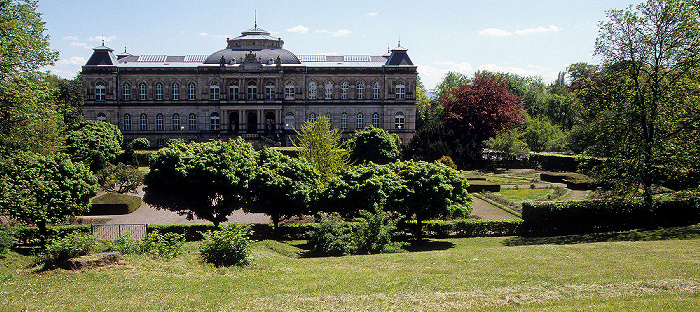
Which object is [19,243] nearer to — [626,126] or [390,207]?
[390,207]

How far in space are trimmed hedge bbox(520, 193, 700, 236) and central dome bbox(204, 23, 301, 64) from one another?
1883 inches

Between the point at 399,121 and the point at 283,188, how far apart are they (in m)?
45.5

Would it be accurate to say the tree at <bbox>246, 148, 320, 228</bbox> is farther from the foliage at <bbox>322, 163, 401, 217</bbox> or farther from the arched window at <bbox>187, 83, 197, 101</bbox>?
the arched window at <bbox>187, 83, 197, 101</bbox>

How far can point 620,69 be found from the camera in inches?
1117

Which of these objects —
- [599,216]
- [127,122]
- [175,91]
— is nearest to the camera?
[599,216]

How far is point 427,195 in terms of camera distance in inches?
1030

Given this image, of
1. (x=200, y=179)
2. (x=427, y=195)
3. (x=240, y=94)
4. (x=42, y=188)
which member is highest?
(x=240, y=94)

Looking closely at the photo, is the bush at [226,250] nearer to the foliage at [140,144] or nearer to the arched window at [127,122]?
the foliage at [140,144]

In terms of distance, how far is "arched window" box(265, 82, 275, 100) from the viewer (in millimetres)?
69500

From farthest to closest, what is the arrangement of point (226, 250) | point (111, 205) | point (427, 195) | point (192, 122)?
point (192, 122) < point (111, 205) < point (427, 195) < point (226, 250)

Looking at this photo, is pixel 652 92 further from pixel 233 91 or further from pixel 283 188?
pixel 233 91

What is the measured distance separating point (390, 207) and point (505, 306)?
510 inches

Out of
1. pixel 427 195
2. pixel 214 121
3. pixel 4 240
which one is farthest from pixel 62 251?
pixel 214 121

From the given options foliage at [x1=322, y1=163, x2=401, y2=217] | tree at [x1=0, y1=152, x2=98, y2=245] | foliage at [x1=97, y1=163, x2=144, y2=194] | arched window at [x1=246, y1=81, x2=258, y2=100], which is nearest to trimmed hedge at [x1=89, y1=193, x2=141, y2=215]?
foliage at [x1=97, y1=163, x2=144, y2=194]
